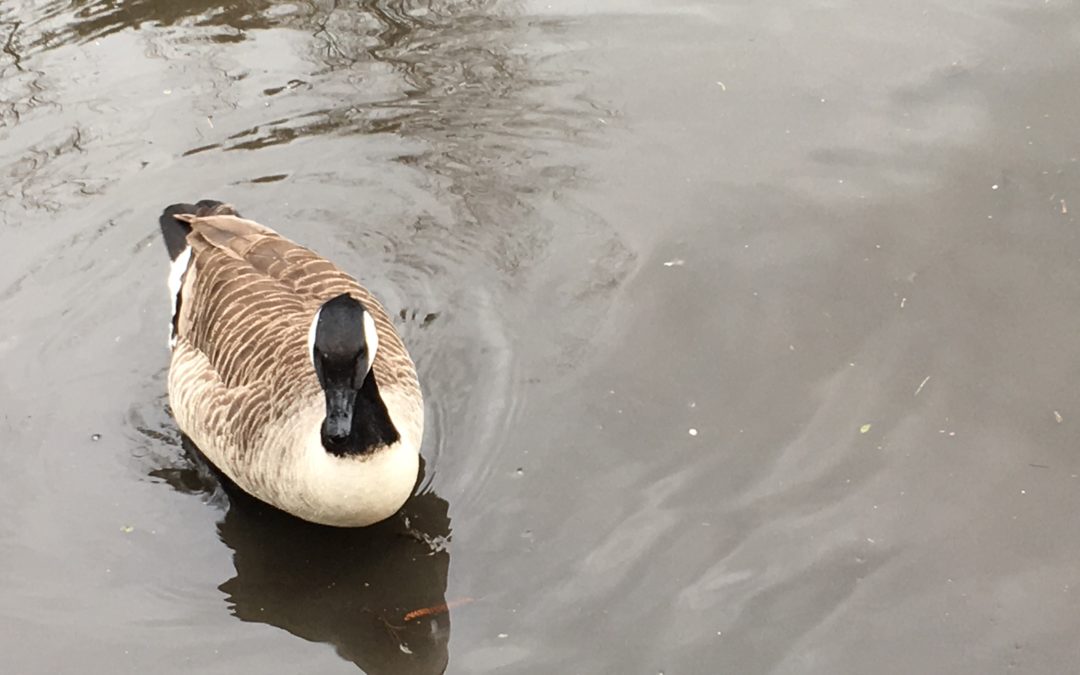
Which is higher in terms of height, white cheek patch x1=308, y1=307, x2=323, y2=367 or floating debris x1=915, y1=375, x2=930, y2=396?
white cheek patch x1=308, y1=307, x2=323, y2=367

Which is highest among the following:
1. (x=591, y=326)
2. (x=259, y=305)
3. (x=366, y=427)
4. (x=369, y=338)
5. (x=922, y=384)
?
(x=369, y=338)

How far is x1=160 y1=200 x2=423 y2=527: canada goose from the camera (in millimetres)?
4363

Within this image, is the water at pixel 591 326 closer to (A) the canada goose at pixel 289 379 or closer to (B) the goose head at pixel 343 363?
(A) the canada goose at pixel 289 379

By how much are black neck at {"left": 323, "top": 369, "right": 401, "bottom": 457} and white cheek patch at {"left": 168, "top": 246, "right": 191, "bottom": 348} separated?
1636 millimetres

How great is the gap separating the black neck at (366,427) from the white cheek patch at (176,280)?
64.4 inches

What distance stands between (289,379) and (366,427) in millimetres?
493

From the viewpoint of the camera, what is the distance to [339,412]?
4273 millimetres

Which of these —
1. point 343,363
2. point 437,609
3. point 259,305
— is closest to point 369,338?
→ point 343,363

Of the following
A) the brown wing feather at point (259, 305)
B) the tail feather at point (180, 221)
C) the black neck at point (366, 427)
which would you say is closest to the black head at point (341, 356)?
the black neck at point (366, 427)

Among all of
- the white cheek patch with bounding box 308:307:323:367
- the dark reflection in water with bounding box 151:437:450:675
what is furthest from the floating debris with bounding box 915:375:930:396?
the white cheek patch with bounding box 308:307:323:367

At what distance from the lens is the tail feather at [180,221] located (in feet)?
19.4

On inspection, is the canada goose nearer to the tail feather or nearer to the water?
the tail feather

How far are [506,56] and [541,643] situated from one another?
4392 mm

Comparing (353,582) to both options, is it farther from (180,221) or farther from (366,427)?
(180,221)
